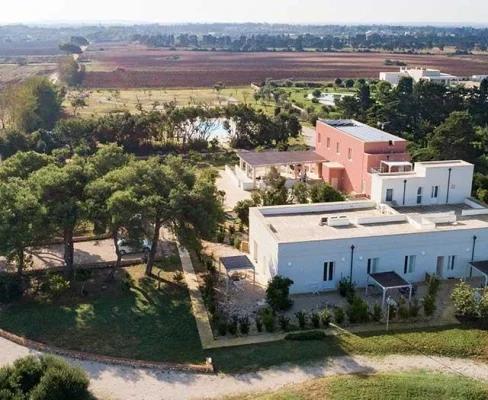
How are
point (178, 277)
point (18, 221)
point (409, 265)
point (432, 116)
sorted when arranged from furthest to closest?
1. point (432, 116)
2. point (409, 265)
3. point (178, 277)
4. point (18, 221)

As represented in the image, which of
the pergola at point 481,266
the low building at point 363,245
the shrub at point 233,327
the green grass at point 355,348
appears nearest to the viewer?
the green grass at point 355,348

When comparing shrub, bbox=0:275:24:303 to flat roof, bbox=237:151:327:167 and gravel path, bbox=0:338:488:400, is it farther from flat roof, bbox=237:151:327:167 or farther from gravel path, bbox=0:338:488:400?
flat roof, bbox=237:151:327:167

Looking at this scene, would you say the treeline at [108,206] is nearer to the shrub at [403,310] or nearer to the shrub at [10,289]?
the shrub at [10,289]

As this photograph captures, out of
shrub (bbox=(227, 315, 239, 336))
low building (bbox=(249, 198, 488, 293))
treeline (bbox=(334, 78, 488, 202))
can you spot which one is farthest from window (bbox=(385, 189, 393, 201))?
treeline (bbox=(334, 78, 488, 202))

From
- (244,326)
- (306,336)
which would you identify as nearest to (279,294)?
(244,326)

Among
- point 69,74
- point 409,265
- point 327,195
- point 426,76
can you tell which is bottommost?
point 409,265

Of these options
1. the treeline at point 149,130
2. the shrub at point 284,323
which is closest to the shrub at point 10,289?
the shrub at point 284,323

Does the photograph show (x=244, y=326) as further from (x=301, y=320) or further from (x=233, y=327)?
(x=301, y=320)
